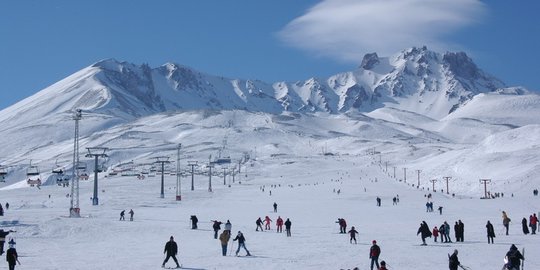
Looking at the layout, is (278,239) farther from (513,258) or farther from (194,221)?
(513,258)

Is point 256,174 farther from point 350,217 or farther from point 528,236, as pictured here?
point 528,236

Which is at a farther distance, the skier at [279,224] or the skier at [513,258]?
the skier at [279,224]

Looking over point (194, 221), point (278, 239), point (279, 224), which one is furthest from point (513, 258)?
point (194, 221)

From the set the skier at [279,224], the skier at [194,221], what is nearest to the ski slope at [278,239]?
the skier at [194,221]

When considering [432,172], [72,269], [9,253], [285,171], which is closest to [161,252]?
[72,269]

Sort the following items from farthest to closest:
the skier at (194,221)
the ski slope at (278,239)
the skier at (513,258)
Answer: the skier at (194,221), the ski slope at (278,239), the skier at (513,258)

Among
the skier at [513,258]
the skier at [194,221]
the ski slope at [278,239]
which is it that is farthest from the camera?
the skier at [194,221]

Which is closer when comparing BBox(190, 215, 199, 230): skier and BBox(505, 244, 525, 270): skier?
BBox(505, 244, 525, 270): skier

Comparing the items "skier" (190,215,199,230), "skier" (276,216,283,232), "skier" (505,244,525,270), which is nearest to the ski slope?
"skier" (190,215,199,230)

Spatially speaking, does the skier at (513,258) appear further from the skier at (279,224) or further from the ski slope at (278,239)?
the skier at (279,224)

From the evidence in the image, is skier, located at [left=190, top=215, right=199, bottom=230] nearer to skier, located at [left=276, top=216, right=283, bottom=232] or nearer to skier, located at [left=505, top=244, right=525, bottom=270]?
skier, located at [left=276, top=216, right=283, bottom=232]

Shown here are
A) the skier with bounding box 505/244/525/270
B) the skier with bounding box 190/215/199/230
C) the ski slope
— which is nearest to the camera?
the skier with bounding box 505/244/525/270

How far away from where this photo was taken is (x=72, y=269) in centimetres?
2389

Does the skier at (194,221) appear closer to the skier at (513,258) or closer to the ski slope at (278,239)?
the ski slope at (278,239)
